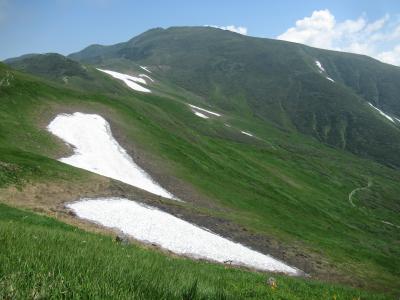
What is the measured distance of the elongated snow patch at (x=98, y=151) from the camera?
49.4m

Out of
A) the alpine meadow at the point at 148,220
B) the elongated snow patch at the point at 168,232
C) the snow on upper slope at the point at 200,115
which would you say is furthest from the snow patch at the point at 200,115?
the elongated snow patch at the point at 168,232

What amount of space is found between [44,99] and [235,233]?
120ft

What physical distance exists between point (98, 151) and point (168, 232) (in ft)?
77.2

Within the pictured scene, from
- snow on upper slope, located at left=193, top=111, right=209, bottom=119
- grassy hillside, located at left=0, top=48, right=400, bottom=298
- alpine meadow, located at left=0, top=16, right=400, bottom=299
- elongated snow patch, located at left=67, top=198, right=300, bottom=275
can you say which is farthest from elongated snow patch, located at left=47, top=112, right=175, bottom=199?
snow on upper slope, located at left=193, top=111, right=209, bottom=119

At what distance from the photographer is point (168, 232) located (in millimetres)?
32969

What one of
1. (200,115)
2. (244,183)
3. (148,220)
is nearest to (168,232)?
(148,220)

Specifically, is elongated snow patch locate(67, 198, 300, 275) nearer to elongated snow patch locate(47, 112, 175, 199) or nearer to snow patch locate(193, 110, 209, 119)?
elongated snow patch locate(47, 112, 175, 199)

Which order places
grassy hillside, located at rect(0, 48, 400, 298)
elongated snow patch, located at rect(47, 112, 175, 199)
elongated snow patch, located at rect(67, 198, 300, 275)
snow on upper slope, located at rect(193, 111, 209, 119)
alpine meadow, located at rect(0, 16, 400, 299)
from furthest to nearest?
1. snow on upper slope, located at rect(193, 111, 209, 119)
2. elongated snow patch, located at rect(47, 112, 175, 199)
3. grassy hillside, located at rect(0, 48, 400, 298)
4. elongated snow patch, located at rect(67, 198, 300, 275)
5. alpine meadow, located at rect(0, 16, 400, 299)

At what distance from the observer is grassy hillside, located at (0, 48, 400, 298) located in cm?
3950

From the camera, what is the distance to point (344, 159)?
7411 inches

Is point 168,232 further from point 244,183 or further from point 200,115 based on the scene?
point 200,115

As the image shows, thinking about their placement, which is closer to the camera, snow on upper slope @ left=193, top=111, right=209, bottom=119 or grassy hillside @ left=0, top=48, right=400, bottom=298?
grassy hillside @ left=0, top=48, right=400, bottom=298

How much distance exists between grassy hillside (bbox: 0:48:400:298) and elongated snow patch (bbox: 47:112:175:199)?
5.06 ft

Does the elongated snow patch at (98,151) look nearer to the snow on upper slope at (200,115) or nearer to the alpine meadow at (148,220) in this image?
the alpine meadow at (148,220)
